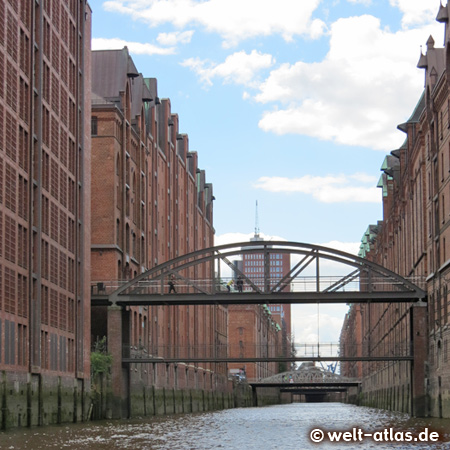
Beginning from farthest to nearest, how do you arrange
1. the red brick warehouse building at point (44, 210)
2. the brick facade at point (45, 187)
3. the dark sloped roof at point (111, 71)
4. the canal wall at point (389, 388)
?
1. the canal wall at point (389, 388)
2. the dark sloped roof at point (111, 71)
3. the brick facade at point (45, 187)
4. the red brick warehouse building at point (44, 210)

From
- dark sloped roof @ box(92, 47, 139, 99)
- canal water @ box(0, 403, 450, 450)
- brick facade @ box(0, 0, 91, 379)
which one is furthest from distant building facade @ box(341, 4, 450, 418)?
dark sloped roof @ box(92, 47, 139, 99)

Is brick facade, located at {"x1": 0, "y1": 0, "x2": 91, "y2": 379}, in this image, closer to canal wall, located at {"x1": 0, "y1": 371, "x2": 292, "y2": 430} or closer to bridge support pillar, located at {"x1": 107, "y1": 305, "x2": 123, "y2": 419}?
canal wall, located at {"x1": 0, "y1": 371, "x2": 292, "y2": 430}

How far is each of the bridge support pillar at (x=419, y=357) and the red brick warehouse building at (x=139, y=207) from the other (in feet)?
37.6

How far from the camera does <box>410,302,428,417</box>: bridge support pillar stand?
196ft

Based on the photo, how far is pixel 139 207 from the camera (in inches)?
3083

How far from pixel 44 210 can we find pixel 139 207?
2570 cm

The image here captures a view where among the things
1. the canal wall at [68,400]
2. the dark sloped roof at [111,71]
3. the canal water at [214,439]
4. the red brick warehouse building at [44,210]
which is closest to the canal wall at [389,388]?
the canal wall at [68,400]

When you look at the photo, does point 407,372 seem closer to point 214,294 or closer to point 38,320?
point 214,294

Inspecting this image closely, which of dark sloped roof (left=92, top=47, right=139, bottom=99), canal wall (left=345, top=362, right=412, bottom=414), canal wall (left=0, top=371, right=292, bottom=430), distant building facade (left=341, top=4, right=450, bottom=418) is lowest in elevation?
canal wall (left=345, top=362, right=412, bottom=414)

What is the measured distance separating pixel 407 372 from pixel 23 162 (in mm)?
36830

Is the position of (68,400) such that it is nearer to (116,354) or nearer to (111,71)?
(116,354)

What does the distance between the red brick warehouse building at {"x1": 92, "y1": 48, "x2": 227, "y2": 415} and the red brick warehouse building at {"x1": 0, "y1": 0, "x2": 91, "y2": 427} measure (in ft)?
18.0

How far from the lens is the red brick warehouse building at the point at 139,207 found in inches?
2734

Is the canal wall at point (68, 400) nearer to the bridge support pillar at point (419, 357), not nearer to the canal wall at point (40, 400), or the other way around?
the canal wall at point (40, 400)
